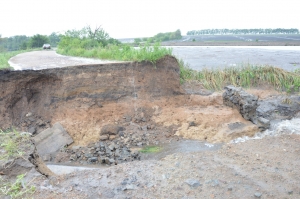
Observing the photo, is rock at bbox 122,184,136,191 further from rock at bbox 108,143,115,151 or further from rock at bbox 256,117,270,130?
rock at bbox 256,117,270,130

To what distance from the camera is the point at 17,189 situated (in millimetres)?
4129

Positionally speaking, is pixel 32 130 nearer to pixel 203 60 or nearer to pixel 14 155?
pixel 14 155

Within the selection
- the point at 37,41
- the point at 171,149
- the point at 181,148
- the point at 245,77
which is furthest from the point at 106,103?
the point at 37,41

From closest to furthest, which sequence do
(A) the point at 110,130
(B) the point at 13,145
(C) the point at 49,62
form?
1. (B) the point at 13,145
2. (A) the point at 110,130
3. (C) the point at 49,62

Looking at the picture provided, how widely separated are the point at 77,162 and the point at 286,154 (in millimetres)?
4834

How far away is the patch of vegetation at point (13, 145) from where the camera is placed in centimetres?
469

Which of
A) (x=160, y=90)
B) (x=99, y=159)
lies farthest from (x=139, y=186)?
(x=160, y=90)

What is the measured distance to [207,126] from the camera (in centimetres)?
854

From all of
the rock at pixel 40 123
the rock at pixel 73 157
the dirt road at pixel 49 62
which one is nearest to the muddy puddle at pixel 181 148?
the rock at pixel 73 157

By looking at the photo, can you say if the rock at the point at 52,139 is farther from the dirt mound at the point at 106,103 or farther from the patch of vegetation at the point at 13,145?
the patch of vegetation at the point at 13,145

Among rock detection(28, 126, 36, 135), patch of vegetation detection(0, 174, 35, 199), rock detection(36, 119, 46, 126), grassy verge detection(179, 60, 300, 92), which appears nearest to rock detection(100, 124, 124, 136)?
rock detection(36, 119, 46, 126)

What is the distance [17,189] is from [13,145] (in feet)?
3.09

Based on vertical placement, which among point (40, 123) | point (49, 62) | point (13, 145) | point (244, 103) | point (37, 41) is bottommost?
point (40, 123)

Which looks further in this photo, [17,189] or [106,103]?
[106,103]
